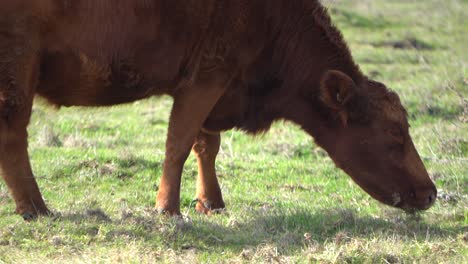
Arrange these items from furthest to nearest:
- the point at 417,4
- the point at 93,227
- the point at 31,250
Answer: the point at 417,4 < the point at 93,227 < the point at 31,250

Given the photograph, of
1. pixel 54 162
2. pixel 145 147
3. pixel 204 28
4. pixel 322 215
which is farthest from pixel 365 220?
pixel 145 147

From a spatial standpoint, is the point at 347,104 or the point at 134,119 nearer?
the point at 347,104

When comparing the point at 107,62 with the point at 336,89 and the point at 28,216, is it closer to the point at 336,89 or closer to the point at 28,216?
the point at 28,216

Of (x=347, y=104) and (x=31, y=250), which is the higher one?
(x=347, y=104)

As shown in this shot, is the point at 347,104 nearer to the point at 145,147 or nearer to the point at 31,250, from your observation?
the point at 31,250

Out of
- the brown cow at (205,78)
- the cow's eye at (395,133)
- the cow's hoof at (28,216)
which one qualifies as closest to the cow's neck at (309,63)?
the brown cow at (205,78)

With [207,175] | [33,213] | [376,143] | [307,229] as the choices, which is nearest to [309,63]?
[376,143]

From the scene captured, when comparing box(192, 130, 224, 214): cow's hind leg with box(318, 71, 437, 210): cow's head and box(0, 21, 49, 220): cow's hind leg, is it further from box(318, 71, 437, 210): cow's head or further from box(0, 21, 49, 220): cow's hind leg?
box(0, 21, 49, 220): cow's hind leg

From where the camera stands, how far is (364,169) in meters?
7.66

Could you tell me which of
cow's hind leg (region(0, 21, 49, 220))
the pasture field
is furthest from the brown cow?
the pasture field

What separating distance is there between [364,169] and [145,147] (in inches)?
160

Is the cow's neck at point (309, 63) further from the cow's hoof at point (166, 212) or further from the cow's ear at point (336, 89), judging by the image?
the cow's hoof at point (166, 212)

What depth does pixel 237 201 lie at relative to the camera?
8.45m

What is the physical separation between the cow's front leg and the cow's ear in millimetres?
841
